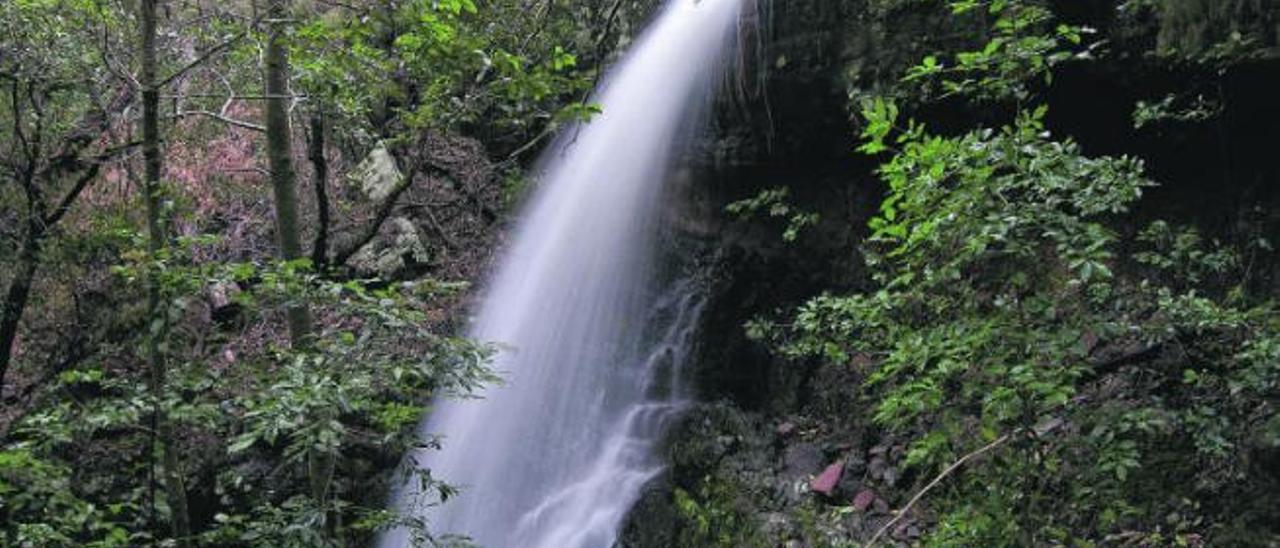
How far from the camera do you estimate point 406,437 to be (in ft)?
12.4

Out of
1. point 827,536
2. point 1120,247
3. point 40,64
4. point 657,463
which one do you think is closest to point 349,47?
point 40,64

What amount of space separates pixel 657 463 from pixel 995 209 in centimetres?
446

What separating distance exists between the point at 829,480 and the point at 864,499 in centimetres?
34

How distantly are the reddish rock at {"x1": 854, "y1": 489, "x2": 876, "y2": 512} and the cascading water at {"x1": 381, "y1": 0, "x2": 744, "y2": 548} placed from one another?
67.1 inches

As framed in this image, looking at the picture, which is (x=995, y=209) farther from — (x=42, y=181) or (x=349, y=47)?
(x=42, y=181)

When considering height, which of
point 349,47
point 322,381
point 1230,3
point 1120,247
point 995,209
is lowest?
point 1120,247

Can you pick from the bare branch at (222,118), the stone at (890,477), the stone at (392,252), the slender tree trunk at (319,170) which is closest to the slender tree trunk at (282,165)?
the bare branch at (222,118)

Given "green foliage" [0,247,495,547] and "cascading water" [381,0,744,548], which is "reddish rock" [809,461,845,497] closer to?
"cascading water" [381,0,744,548]

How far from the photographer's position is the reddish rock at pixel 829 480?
246 inches

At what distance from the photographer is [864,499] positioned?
6.03 m

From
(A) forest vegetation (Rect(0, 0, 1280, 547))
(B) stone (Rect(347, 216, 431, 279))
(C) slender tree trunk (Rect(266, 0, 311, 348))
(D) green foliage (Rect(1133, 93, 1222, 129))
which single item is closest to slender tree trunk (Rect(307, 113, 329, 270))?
(A) forest vegetation (Rect(0, 0, 1280, 547))

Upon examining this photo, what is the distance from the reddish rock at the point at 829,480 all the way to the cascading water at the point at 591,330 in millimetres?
1357

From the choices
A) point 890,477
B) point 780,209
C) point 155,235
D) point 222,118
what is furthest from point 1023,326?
point 780,209

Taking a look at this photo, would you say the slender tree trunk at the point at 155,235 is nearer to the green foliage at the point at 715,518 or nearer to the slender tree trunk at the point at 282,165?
the slender tree trunk at the point at 282,165
